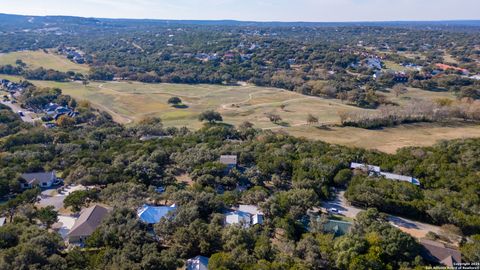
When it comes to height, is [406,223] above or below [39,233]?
below

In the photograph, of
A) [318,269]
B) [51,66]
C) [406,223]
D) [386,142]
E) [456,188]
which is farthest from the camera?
[51,66]

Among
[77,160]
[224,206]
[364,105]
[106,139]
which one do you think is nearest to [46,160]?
[77,160]

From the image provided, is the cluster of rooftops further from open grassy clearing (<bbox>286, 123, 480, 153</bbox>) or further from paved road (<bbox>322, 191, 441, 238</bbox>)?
open grassy clearing (<bbox>286, 123, 480, 153</bbox>)

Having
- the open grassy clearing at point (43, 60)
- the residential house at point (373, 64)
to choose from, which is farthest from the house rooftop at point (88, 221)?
the residential house at point (373, 64)

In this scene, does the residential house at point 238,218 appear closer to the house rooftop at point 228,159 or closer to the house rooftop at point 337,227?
the house rooftop at point 337,227

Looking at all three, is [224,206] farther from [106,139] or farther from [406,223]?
[106,139]

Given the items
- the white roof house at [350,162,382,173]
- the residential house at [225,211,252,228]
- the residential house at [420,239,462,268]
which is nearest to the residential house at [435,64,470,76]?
the white roof house at [350,162,382,173]
